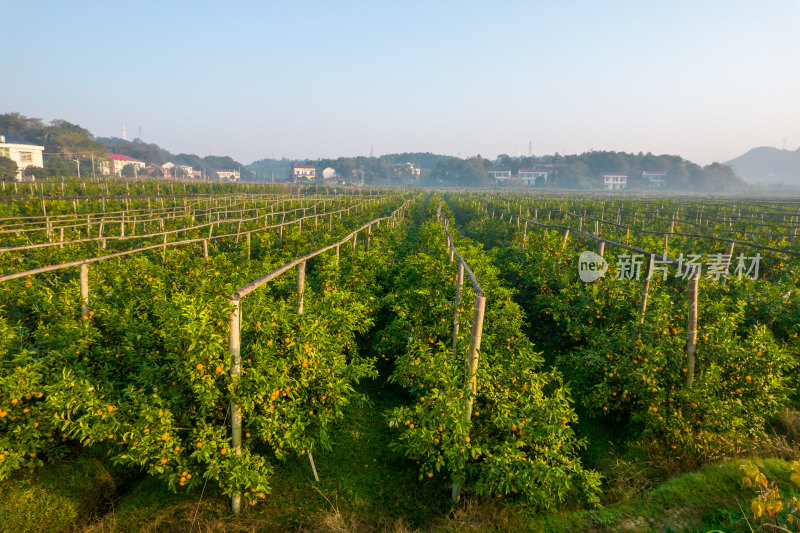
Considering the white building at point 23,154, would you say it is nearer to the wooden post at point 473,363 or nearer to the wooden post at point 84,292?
the wooden post at point 84,292

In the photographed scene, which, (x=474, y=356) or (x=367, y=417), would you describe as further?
(x=367, y=417)

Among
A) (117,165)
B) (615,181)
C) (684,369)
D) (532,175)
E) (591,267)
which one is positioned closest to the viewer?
(684,369)

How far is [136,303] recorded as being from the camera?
19.7 ft

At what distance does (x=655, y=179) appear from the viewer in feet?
468

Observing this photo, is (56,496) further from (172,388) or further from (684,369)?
(684,369)

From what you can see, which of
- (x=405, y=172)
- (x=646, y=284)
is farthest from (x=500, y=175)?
(x=646, y=284)

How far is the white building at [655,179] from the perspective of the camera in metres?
141

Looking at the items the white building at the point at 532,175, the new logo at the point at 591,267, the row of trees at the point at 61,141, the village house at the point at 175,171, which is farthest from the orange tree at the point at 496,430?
the white building at the point at 532,175

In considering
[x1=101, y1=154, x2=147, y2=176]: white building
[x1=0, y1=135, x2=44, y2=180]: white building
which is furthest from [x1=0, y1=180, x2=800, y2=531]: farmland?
[x1=101, y1=154, x2=147, y2=176]: white building

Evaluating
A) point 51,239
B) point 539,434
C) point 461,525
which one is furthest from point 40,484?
point 51,239

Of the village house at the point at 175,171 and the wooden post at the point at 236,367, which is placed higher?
the village house at the point at 175,171

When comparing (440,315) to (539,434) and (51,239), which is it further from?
(51,239)

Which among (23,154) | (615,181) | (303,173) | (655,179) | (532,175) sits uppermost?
(532,175)

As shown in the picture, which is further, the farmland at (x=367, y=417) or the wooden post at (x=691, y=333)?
the wooden post at (x=691, y=333)
